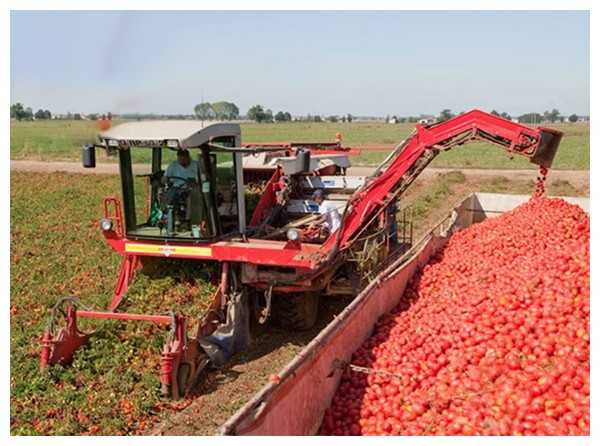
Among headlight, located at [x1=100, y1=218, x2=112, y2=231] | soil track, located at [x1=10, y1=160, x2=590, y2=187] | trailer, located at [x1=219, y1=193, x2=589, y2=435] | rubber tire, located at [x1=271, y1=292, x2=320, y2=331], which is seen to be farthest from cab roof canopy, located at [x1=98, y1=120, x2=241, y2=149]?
soil track, located at [x1=10, y1=160, x2=590, y2=187]

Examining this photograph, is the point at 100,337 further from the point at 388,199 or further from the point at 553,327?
the point at 553,327

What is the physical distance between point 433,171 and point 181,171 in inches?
1011

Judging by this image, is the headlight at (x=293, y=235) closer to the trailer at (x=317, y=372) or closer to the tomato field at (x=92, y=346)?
the trailer at (x=317, y=372)

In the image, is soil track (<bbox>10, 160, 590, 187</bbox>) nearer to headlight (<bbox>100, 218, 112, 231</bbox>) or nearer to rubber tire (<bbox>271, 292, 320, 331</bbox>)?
rubber tire (<bbox>271, 292, 320, 331</bbox>)

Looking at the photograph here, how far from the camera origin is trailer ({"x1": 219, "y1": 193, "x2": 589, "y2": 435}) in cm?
426

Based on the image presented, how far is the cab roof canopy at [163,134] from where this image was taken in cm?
730

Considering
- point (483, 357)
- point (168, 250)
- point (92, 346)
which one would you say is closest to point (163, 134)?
point (168, 250)

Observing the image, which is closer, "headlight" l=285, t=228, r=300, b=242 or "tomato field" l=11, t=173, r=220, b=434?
"tomato field" l=11, t=173, r=220, b=434

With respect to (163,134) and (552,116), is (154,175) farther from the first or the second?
(552,116)

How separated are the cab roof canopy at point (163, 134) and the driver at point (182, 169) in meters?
0.33

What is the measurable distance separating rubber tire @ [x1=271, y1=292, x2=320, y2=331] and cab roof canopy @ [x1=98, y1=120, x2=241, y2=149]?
2341mm

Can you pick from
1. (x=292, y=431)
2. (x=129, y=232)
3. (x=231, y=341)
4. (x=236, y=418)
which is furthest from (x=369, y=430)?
(x=129, y=232)

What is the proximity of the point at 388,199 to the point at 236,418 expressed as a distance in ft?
16.2

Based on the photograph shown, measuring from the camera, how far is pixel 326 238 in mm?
8961
